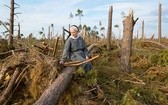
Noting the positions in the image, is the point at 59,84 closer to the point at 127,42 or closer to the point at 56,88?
the point at 56,88

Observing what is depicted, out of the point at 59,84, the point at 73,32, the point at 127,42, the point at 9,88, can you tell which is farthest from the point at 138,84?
the point at 9,88

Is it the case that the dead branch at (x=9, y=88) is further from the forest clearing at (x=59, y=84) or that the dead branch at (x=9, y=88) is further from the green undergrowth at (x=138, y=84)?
the green undergrowth at (x=138, y=84)

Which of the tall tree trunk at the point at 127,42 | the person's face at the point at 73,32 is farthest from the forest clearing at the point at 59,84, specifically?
the tall tree trunk at the point at 127,42

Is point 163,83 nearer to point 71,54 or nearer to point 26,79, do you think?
point 71,54

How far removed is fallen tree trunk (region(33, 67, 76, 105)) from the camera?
6639mm

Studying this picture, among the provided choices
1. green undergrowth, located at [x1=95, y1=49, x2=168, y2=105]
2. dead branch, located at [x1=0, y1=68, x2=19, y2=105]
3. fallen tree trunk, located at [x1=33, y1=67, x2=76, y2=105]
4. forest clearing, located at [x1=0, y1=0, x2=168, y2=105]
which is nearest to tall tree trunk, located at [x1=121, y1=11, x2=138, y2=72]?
green undergrowth, located at [x1=95, y1=49, x2=168, y2=105]

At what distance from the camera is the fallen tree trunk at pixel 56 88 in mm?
6639

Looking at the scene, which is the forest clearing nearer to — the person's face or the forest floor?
the forest floor

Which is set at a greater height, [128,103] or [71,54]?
[71,54]

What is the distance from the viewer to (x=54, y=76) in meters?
7.74

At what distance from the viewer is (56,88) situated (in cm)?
716

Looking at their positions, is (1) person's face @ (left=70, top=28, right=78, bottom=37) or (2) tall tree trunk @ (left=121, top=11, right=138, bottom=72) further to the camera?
(2) tall tree trunk @ (left=121, top=11, right=138, bottom=72)

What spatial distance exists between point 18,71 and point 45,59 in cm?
61

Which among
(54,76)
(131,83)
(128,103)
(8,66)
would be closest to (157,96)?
(131,83)
